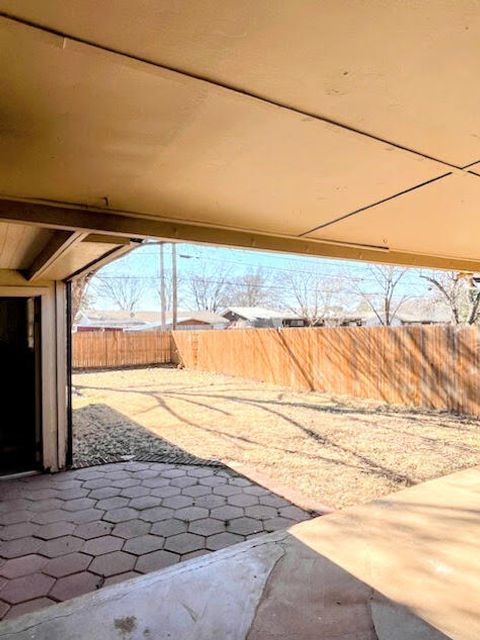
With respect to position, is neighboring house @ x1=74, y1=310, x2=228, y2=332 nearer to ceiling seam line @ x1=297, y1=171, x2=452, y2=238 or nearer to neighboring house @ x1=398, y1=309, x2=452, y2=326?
neighboring house @ x1=398, y1=309, x2=452, y2=326

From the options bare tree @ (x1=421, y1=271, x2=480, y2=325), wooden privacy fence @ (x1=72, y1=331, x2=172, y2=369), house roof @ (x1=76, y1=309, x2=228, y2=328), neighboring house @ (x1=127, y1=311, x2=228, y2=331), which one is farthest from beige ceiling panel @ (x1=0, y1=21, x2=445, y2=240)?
house roof @ (x1=76, y1=309, x2=228, y2=328)

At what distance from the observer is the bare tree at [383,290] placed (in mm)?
18984

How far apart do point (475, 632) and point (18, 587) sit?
2.26 m

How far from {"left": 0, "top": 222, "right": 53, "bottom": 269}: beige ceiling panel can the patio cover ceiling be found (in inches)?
29.9

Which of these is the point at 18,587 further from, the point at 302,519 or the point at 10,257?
the point at 10,257

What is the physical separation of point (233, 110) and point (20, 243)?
7.48 ft

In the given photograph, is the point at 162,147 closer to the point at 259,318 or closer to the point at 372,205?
the point at 372,205

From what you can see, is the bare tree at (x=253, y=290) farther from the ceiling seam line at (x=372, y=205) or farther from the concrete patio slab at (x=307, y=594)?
the ceiling seam line at (x=372, y=205)

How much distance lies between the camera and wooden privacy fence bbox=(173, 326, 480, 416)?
6.74 m

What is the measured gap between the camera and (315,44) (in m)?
0.91

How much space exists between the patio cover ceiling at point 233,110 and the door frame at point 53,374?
265 cm

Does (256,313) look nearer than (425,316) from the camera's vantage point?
No

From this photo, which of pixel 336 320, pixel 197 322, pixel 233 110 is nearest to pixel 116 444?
pixel 233 110

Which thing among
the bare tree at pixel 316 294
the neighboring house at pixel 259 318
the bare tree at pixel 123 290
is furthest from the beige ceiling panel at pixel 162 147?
the bare tree at pixel 123 290
